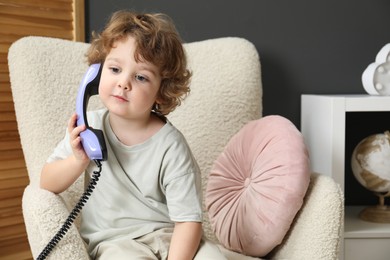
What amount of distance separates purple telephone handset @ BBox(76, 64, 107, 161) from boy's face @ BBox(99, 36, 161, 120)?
1.2 inches

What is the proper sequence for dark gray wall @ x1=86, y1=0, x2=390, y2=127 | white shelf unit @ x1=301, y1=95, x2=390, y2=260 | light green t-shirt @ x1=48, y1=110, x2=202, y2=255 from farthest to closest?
dark gray wall @ x1=86, y1=0, x2=390, y2=127 < white shelf unit @ x1=301, y1=95, x2=390, y2=260 < light green t-shirt @ x1=48, y1=110, x2=202, y2=255

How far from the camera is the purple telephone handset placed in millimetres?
1239

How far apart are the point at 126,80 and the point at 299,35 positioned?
1100mm

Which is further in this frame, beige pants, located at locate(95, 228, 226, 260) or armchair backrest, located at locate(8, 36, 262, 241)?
armchair backrest, located at locate(8, 36, 262, 241)

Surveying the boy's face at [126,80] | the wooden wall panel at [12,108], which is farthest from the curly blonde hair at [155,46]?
the wooden wall panel at [12,108]

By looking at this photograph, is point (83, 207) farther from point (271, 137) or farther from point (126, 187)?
point (271, 137)

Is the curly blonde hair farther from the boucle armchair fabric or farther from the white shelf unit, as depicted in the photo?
the white shelf unit

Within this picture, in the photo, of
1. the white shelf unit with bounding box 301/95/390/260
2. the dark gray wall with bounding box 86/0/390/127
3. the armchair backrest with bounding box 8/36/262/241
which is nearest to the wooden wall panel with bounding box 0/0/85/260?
the armchair backrest with bounding box 8/36/262/241

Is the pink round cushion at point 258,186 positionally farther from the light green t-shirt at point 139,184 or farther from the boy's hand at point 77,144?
the boy's hand at point 77,144

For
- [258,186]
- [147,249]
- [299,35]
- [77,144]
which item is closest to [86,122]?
[77,144]

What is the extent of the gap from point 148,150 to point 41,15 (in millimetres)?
823

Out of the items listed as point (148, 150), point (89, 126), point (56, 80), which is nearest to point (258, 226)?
point (148, 150)

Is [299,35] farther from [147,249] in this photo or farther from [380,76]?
[147,249]

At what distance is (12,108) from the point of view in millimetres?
1887
